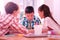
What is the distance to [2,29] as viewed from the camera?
57.2 inches

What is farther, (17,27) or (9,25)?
(17,27)

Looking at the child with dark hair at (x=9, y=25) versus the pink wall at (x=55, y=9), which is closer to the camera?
the child with dark hair at (x=9, y=25)

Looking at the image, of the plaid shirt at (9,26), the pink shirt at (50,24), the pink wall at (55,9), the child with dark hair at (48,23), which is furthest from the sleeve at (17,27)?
the pink wall at (55,9)

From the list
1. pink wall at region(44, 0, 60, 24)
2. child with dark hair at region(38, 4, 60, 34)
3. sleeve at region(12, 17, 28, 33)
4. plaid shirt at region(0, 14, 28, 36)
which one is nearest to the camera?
plaid shirt at region(0, 14, 28, 36)

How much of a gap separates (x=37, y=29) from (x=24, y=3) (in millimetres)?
1780

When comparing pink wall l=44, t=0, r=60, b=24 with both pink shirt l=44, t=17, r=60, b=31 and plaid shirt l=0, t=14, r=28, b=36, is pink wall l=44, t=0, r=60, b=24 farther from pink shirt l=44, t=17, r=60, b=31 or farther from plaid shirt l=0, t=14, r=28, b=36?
plaid shirt l=0, t=14, r=28, b=36

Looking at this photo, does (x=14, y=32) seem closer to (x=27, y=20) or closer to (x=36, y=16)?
(x=27, y=20)

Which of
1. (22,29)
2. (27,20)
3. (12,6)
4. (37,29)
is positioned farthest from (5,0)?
(37,29)

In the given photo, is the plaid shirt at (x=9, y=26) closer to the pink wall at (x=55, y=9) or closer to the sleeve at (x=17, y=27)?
the sleeve at (x=17, y=27)

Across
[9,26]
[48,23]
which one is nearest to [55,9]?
[48,23]

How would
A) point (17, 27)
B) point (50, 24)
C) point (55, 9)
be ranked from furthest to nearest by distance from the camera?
1. point (55, 9)
2. point (50, 24)
3. point (17, 27)

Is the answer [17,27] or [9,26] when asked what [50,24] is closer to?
[17,27]

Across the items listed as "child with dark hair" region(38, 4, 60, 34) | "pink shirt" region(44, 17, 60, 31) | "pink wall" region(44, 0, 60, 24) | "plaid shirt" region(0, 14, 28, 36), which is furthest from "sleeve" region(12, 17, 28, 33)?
"pink wall" region(44, 0, 60, 24)

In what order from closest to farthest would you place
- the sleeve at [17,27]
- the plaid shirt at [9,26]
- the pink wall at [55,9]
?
the plaid shirt at [9,26] → the sleeve at [17,27] → the pink wall at [55,9]
